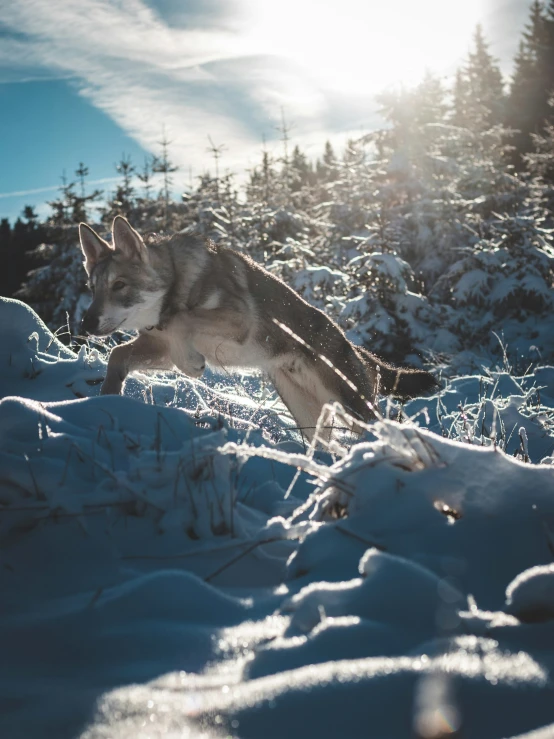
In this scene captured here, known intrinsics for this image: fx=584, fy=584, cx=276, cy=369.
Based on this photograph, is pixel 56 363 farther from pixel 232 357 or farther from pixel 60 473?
Answer: pixel 60 473

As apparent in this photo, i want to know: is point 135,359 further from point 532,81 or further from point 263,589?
point 532,81

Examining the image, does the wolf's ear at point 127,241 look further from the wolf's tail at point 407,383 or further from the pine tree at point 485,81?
the pine tree at point 485,81

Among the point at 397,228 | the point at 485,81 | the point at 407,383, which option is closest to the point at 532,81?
the point at 485,81

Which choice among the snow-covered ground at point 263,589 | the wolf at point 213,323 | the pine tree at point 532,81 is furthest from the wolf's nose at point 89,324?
the pine tree at point 532,81

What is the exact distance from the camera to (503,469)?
217cm

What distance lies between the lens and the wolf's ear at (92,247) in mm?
5832

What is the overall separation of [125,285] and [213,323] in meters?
0.92

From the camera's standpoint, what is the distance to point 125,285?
5.62 meters

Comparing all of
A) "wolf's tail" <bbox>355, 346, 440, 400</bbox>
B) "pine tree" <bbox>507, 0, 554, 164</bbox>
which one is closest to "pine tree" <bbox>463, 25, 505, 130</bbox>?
"pine tree" <bbox>507, 0, 554, 164</bbox>

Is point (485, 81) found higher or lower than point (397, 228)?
higher

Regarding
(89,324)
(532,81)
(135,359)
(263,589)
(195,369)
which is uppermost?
(532,81)

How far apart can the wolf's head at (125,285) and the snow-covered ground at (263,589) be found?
8.88 ft

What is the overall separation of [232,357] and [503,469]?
3950mm

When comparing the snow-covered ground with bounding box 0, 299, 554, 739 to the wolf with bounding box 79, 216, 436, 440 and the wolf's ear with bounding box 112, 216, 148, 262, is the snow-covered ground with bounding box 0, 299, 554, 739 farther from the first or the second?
the wolf's ear with bounding box 112, 216, 148, 262
